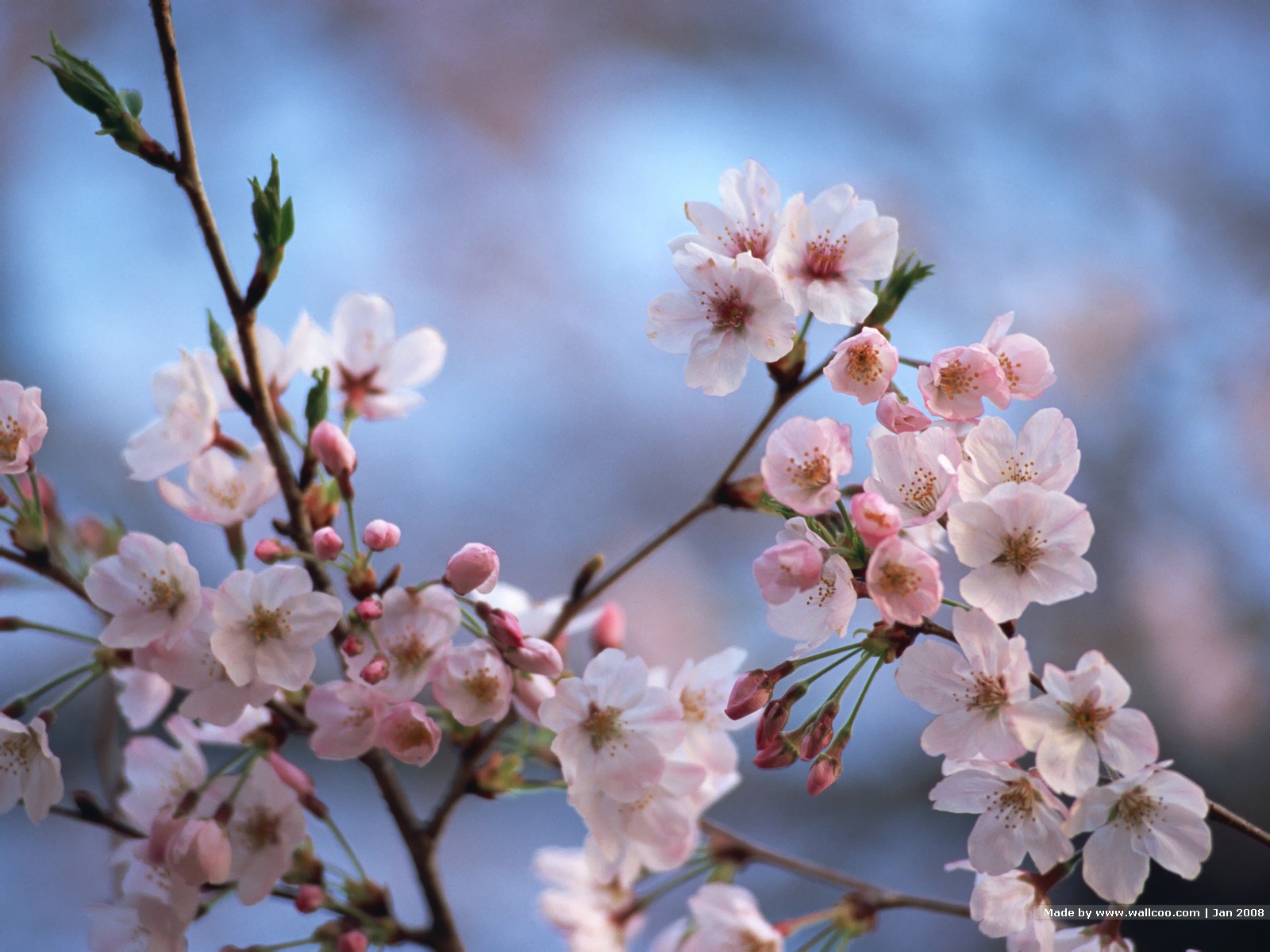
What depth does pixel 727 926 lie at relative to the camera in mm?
723

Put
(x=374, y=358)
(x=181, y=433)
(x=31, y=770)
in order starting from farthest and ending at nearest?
(x=374, y=358) < (x=181, y=433) < (x=31, y=770)

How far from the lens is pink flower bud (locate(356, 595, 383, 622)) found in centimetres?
55

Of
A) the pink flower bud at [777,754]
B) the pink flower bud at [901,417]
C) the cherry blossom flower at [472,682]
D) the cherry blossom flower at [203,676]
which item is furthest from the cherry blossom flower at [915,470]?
the cherry blossom flower at [203,676]

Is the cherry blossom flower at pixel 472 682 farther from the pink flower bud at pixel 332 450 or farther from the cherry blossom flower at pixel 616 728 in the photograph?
the pink flower bud at pixel 332 450

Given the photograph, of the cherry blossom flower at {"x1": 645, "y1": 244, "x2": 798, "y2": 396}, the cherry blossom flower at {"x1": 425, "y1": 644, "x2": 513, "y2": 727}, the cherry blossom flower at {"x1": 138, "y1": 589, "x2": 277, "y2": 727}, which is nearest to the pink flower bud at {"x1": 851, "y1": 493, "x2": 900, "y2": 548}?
the cherry blossom flower at {"x1": 645, "y1": 244, "x2": 798, "y2": 396}

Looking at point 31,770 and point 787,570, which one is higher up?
point 787,570

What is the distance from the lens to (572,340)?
2473 mm

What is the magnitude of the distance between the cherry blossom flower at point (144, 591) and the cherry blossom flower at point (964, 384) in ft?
1.38

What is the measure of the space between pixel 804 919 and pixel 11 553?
593 millimetres

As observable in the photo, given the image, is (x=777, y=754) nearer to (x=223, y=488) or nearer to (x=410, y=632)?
(x=410, y=632)

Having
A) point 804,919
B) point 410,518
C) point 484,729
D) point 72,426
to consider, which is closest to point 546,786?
point 484,729

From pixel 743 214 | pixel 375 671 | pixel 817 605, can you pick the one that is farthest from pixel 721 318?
pixel 375 671

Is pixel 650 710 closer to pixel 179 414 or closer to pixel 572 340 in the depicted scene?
pixel 179 414

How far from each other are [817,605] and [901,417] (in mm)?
106
